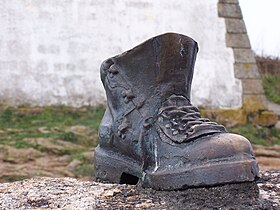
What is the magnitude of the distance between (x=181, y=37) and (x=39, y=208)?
41 cm

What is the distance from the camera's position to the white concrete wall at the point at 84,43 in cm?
423

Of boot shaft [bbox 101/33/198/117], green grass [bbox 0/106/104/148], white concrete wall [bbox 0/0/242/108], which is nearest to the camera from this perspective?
boot shaft [bbox 101/33/198/117]

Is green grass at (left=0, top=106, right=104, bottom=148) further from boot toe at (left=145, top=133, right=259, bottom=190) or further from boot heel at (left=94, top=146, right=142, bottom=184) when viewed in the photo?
boot toe at (left=145, top=133, right=259, bottom=190)

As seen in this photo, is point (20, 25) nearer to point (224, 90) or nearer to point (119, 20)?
point (119, 20)

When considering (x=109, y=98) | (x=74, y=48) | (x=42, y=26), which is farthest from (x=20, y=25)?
(x=109, y=98)

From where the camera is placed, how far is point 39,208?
3.41ft

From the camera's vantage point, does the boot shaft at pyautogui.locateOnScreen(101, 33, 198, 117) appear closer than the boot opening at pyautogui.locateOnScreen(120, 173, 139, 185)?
Yes

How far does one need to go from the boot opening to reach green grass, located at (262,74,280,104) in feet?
16.8

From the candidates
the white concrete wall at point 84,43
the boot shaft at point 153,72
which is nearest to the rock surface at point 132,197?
the boot shaft at point 153,72

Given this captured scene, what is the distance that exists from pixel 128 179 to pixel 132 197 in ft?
0.51

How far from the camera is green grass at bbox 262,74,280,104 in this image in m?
6.25

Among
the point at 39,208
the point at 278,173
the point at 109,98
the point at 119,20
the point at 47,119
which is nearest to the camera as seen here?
the point at 39,208

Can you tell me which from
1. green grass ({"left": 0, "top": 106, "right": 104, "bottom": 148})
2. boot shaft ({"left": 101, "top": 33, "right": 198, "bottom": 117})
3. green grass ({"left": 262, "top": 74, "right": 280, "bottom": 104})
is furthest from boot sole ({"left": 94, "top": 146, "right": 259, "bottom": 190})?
green grass ({"left": 262, "top": 74, "right": 280, "bottom": 104})

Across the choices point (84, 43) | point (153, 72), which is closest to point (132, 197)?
point (153, 72)
